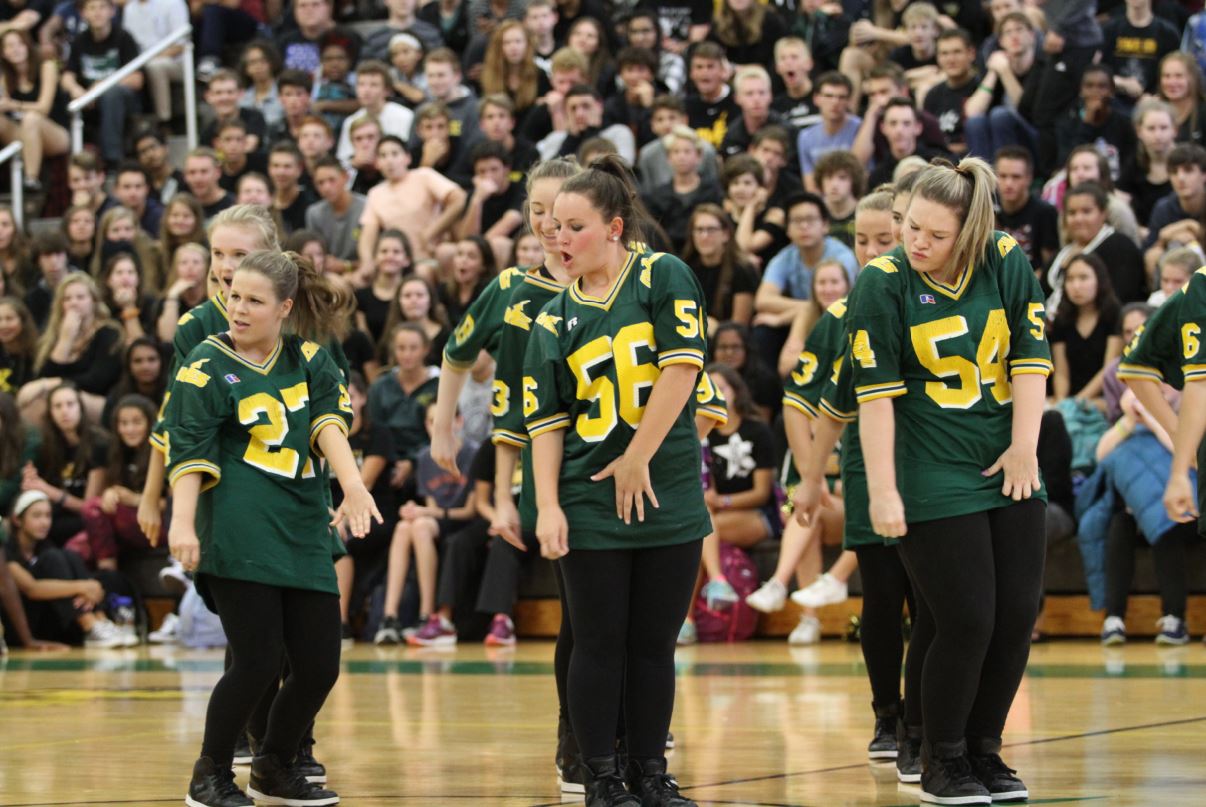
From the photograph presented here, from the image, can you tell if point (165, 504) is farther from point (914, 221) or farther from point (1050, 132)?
point (914, 221)

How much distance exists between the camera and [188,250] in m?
12.8

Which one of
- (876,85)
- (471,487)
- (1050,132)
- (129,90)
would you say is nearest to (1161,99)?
(1050,132)

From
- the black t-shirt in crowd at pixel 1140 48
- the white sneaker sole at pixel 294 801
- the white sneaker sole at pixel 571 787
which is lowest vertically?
A: the white sneaker sole at pixel 294 801

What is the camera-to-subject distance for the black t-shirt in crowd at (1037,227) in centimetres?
1173

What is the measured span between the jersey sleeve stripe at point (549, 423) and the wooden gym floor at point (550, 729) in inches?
41.4

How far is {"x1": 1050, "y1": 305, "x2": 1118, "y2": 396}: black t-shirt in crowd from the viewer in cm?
1078

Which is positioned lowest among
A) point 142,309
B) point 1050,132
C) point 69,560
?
point 69,560

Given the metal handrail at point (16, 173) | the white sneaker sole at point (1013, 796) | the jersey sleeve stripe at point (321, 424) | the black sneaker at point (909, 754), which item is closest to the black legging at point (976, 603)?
the white sneaker sole at point (1013, 796)

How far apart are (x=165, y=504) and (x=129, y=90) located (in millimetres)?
5653

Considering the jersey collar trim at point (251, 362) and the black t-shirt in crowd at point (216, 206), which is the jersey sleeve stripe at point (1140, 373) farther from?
the black t-shirt in crowd at point (216, 206)

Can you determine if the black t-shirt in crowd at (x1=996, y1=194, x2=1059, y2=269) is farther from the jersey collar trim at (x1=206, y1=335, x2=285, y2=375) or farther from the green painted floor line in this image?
the jersey collar trim at (x1=206, y1=335, x2=285, y2=375)

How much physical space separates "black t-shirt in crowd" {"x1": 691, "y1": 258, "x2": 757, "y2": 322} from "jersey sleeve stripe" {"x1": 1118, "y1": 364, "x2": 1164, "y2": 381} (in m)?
6.27

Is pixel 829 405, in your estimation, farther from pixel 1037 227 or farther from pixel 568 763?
pixel 1037 227

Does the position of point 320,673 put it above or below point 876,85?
below
